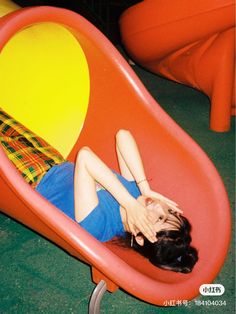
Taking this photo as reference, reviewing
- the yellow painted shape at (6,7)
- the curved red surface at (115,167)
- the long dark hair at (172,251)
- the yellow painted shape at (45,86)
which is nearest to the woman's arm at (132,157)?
the curved red surface at (115,167)

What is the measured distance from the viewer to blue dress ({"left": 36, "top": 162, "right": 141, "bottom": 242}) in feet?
4.10

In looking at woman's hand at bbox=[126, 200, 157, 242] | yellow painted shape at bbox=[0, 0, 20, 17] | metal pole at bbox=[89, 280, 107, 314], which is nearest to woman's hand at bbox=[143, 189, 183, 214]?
woman's hand at bbox=[126, 200, 157, 242]

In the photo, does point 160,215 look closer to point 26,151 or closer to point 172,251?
point 172,251

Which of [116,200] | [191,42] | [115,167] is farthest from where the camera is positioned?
[191,42]

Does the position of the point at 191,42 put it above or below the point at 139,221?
above

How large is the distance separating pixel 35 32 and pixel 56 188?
788 millimetres

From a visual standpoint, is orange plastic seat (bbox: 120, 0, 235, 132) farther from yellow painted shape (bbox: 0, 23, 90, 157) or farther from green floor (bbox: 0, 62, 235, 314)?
green floor (bbox: 0, 62, 235, 314)

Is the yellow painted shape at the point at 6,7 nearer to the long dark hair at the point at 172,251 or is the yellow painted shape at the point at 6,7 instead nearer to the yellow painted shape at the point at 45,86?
the yellow painted shape at the point at 45,86

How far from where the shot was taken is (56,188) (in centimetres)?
140

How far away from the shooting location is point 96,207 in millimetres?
1259

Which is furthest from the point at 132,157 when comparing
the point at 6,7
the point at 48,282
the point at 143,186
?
the point at 6,7

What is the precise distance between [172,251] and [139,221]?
0.49ft

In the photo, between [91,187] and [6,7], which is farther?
[6,7]

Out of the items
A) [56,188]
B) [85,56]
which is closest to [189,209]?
[56,188]
